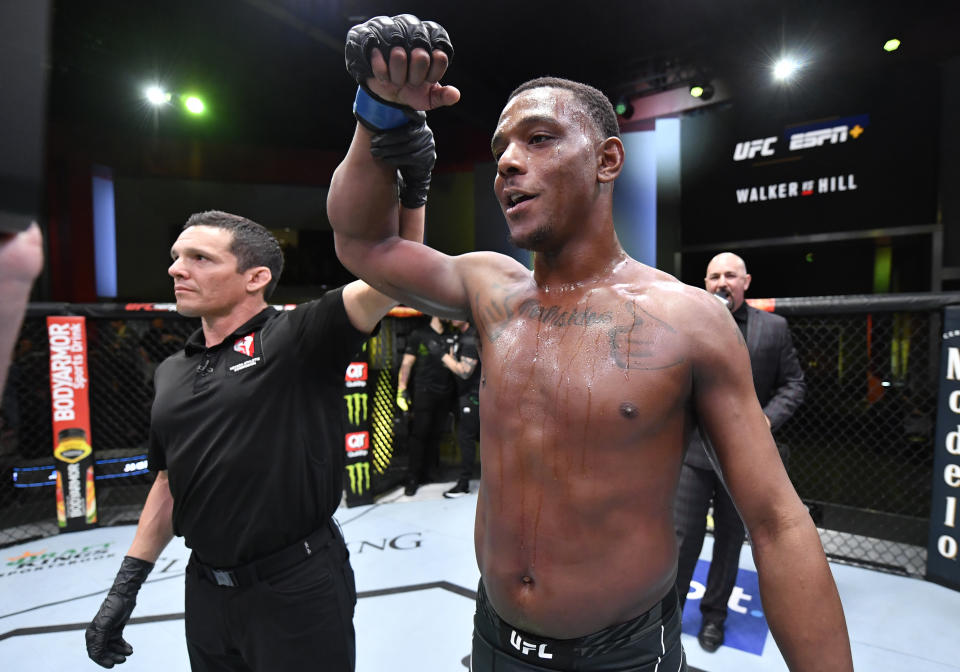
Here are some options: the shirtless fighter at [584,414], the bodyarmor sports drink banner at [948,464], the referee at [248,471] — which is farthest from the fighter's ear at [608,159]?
the bodyarmor sports drink banner at [948,464]

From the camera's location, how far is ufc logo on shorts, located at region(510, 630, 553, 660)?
996 millimetres

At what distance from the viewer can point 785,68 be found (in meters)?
5.95

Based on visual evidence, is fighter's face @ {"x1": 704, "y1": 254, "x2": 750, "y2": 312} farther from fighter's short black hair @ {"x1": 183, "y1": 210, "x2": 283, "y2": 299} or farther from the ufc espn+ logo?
the ufc espn+ logo

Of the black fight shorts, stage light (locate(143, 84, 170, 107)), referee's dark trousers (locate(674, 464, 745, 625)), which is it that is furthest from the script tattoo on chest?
stage light (locate(143, 84, 170, 107))

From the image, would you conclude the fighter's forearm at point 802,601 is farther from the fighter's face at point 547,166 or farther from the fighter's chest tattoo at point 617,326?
the fighter's face at point 547,166

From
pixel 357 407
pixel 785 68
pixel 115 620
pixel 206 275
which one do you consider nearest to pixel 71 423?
pixel 357 407

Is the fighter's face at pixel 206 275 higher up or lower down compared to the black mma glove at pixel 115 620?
higher up

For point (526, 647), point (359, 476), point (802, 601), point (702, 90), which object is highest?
point (702, 90)

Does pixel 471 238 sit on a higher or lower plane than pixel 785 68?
lower

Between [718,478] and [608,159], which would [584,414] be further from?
[718,478]

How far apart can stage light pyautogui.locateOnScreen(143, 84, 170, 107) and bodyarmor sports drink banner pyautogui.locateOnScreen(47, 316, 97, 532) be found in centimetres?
459

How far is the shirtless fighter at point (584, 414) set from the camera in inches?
36.6

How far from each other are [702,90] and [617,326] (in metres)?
6.75

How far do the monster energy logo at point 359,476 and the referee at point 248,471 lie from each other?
270 cm
